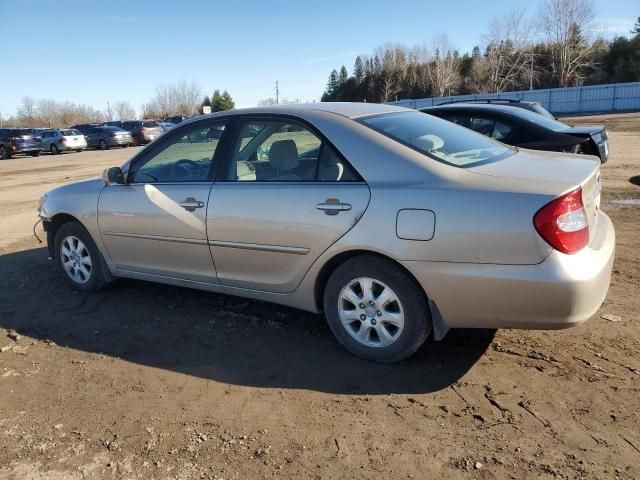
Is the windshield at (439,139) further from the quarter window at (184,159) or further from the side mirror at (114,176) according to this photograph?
the side mirror at (114,176)

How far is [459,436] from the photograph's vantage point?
9.21 ft

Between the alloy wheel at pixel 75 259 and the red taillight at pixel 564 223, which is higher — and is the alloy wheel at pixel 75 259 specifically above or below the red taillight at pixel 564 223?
below

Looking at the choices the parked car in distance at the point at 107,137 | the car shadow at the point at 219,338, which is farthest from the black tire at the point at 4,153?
the car shadow at the point at 219,338

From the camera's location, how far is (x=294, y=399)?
3.26 meters

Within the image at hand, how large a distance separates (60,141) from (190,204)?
1255 inches

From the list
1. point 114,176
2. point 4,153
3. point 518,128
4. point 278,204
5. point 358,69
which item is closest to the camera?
point 278,204

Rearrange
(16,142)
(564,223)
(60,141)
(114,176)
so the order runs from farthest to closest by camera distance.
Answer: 1. (60,141)
2. (16,142)
3. (114,176)
4. (564,223)

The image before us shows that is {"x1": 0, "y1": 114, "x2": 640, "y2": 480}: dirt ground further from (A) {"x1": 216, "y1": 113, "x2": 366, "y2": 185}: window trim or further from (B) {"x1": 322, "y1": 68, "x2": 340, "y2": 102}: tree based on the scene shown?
(B) {"x1": 322, "y1": 68, "x2": 340, "y2": 102}: tree

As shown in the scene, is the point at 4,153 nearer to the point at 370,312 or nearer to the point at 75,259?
the point at 75,259

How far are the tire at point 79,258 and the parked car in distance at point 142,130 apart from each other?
30.5 metres

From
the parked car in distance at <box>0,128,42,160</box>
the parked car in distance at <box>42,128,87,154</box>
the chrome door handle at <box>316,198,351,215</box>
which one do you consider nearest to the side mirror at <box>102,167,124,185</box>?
the chrome door handle at <box>316,198,351,215</box>

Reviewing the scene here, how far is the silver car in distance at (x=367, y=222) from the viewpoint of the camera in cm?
300

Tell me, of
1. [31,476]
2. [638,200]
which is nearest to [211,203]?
[31,476]

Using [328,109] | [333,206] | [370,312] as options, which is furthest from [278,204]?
[370,312]
